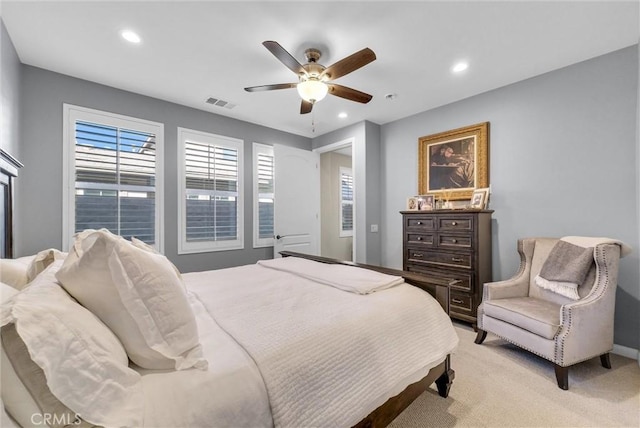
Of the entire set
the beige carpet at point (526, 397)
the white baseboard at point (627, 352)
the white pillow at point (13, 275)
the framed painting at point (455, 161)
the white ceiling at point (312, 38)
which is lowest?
the beige carpet at point (526, 397)

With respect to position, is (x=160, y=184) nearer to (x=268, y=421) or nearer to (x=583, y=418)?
(x=268, y=421)

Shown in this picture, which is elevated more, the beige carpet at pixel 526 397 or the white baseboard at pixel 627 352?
the white baseboard at pixel 627 352

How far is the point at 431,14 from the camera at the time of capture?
1.99 metres

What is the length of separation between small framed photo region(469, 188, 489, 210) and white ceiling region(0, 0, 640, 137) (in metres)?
1.20

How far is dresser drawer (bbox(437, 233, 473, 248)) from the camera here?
116 inches

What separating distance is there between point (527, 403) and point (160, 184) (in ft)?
13.3

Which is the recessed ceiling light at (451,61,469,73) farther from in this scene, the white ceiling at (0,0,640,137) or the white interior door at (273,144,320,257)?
the white interior door at (273,144,320,257)

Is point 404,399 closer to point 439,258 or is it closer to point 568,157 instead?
point 439,258

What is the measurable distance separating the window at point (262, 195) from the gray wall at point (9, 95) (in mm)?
2468

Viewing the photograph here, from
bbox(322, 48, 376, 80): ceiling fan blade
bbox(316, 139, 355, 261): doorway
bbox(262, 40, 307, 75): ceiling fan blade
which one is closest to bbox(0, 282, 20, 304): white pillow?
bbox(262, 40, 307, 75): ceiling fan blade

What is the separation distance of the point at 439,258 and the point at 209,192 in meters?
3.14

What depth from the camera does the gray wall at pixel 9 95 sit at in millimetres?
2010

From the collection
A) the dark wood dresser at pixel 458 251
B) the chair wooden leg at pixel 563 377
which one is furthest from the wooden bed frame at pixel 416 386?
the dark wood dresser at pixel 458 251

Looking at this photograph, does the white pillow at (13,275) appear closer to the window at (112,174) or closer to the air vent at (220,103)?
the window at (112,174)
